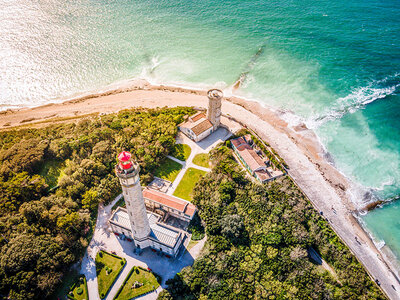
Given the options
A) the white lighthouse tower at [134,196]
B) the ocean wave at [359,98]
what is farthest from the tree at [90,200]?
the ocean wave at [359,98]

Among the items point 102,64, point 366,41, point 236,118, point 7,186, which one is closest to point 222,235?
point 236,118

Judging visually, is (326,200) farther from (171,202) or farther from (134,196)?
(134,196)

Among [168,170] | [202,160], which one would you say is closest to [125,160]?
[168,170]

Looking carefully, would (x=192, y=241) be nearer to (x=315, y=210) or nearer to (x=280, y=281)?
(x=280, y=281)

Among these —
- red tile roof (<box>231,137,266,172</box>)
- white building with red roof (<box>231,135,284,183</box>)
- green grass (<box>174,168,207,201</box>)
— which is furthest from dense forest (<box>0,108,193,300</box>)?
white building with red roof (<box>231,135,284,183</box>)

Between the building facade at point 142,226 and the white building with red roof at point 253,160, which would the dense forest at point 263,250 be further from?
the building facade at point 142,226

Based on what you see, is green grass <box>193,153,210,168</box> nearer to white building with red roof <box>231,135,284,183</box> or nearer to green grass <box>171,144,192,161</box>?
green grass <box>171,144,192,161</box>
